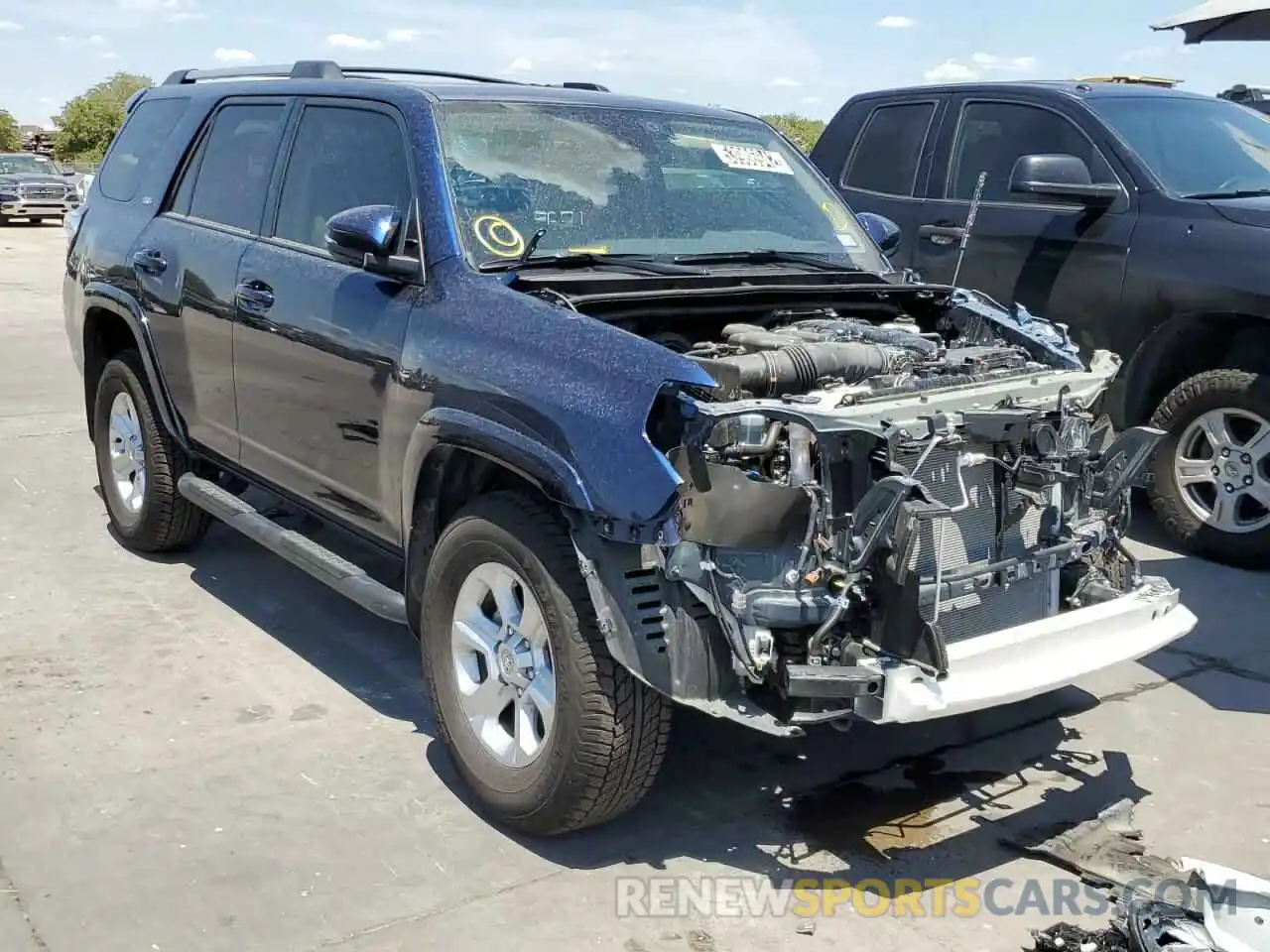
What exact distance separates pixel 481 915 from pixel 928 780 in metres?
1.51

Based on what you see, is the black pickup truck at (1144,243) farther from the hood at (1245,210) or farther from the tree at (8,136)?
the tree at (8,136)

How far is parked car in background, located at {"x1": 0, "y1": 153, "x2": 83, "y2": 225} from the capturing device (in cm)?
2977

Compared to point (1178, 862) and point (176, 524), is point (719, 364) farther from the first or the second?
point (176, 524)

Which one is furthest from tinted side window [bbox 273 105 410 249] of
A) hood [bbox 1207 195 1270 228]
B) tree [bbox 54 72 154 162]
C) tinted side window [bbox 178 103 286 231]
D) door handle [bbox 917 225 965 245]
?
tree [bbox 54 72 154 162]

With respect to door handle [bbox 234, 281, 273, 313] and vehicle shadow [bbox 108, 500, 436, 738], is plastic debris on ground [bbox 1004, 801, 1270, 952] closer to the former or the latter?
vehicle shadow [bbox 108, 500, 436, 738]

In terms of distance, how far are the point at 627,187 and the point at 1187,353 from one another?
328cm

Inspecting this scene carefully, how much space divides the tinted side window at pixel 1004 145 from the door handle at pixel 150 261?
414cm

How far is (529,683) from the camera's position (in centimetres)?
361

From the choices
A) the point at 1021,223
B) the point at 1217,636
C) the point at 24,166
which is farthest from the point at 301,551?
the point at 24,166

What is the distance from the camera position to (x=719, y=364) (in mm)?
3500

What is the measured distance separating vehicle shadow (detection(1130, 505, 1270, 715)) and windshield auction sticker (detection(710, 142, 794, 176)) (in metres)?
2.38

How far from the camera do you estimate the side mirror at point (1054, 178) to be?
6.23 metres

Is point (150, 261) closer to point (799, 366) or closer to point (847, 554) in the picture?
point (799, 366)

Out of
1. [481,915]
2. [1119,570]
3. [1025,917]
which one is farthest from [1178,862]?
[481,915]
